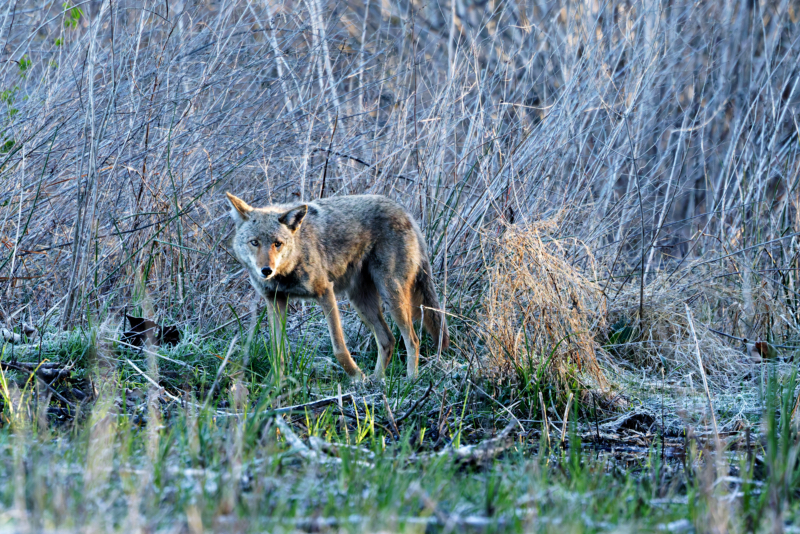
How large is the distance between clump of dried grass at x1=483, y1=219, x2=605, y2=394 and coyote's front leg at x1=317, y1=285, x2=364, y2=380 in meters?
1.21

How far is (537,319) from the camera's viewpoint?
Result: 185 inches

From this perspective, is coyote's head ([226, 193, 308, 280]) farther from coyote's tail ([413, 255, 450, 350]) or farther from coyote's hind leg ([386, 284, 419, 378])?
coyote's tail ([413, 255, 450, 350])

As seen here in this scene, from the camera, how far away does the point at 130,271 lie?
240 inches

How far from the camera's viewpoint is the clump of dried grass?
4590 mm

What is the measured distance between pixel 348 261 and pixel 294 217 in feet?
2.40

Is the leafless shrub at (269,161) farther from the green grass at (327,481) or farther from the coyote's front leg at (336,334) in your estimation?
the green grass at (327,481)

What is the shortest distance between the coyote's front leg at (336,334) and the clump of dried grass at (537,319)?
1.21 m

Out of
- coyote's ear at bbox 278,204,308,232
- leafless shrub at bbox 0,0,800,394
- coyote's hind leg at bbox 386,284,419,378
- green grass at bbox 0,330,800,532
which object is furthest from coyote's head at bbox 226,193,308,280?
green grass at bbox 0,330,800,532

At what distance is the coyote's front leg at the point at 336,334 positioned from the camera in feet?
18.3

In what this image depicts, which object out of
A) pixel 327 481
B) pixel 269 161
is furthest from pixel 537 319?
pixel 269 161

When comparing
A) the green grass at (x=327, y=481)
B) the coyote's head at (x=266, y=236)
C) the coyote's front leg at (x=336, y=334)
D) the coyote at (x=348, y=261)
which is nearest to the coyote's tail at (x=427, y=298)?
the coyote at (x=348, y=261)

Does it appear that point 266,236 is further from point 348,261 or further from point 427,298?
point 427,298

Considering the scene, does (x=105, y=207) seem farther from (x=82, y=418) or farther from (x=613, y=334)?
(x=613, y=334)

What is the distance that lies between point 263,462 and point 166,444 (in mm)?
360
